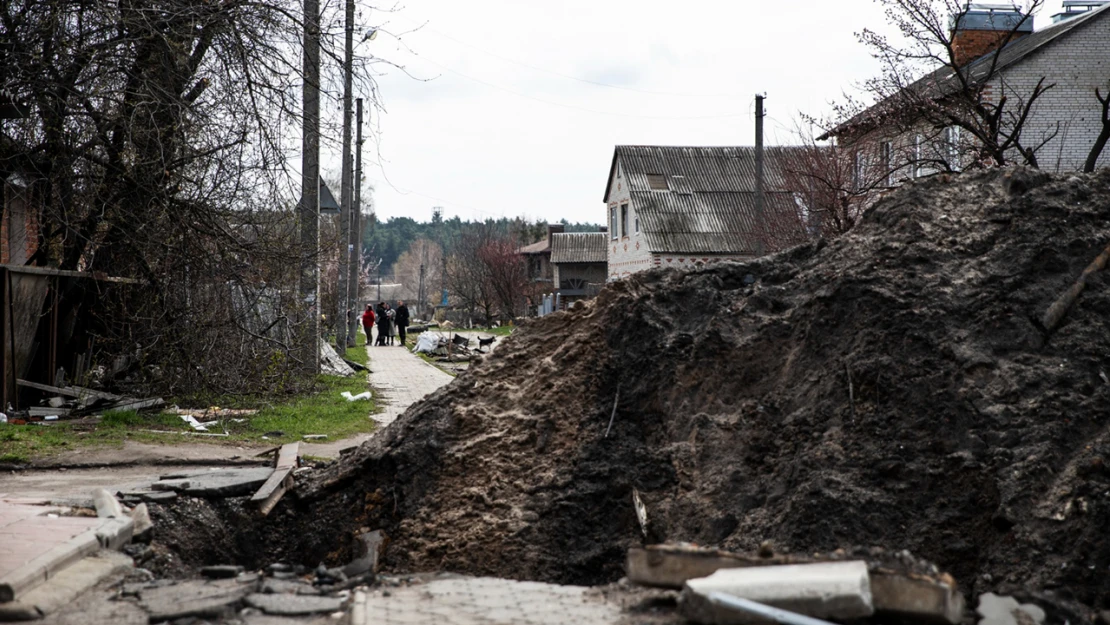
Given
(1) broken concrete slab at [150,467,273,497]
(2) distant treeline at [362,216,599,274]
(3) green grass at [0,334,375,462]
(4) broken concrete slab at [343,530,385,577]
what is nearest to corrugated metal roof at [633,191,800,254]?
(3) green grass at [0,334,375,462]

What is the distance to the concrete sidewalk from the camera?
1194 cm

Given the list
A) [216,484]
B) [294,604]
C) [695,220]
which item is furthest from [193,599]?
[695,220]

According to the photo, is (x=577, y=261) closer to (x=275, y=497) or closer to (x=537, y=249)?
(x=537, y=249)

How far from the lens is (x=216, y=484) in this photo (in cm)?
813

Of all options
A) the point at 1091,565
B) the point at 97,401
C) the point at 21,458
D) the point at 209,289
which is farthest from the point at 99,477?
the point at 1091,565

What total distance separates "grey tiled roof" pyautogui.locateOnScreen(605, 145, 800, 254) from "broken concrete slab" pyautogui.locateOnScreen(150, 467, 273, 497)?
106 ft

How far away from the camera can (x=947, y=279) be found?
720 centimetres

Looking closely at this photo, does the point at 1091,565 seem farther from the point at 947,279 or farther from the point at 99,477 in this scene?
the point at 99,477

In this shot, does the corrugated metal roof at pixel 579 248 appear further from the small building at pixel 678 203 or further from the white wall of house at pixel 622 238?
the small building at pixel 678 203

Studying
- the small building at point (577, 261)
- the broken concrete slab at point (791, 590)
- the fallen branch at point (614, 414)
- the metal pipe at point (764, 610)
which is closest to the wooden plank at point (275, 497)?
the fallen branch at point (614, 414)

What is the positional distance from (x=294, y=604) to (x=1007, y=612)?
3.56 meters

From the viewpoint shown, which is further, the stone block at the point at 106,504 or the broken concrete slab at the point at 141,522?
the stone block at the point at 106,504

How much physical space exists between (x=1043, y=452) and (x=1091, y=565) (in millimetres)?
814

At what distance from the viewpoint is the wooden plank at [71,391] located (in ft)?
43.8
